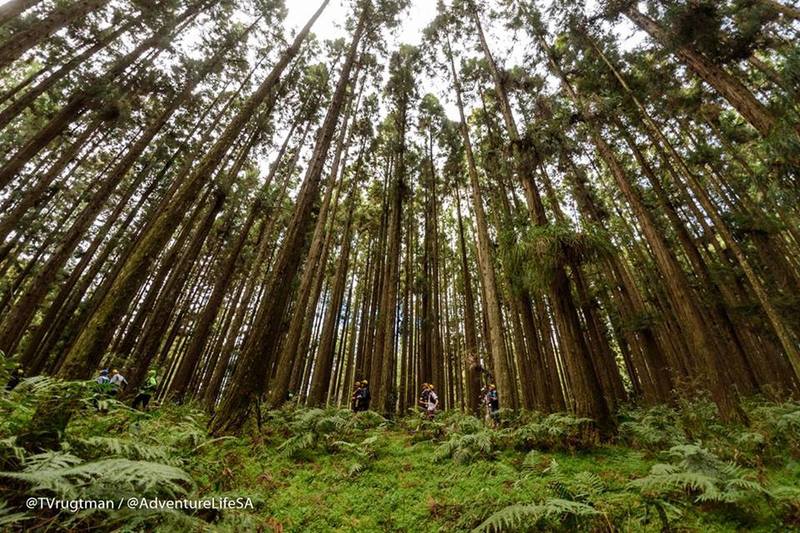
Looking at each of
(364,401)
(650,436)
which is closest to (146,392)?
(364,401)

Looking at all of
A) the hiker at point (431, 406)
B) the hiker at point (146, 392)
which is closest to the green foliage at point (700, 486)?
the hiker at point (431, 406)

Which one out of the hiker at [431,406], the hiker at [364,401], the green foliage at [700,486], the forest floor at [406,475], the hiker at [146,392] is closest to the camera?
the forest floor at [406,475]

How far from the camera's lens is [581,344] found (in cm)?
618

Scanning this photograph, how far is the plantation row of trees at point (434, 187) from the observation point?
22.6ft

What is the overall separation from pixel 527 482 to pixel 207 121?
62.9ft

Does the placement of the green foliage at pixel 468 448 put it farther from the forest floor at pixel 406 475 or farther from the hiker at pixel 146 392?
the hiker at pixel 146 392

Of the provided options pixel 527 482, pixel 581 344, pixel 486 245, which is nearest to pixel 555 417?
pixel 581 344

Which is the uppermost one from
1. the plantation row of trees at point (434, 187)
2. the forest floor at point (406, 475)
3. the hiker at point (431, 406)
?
the plantation row of trees at point (434, 187)

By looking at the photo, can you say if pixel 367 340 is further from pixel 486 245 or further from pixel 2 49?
pixel 2 49

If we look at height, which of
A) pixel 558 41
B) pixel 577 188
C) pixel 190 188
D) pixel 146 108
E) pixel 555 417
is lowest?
pixel 555 417

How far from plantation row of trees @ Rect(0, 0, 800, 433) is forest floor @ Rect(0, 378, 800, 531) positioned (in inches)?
40.4

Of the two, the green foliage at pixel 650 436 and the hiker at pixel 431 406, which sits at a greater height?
the hiker at pixel 431 406

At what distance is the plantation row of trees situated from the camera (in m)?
6.90

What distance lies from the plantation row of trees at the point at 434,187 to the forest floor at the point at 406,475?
1025 millimetres
